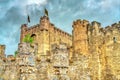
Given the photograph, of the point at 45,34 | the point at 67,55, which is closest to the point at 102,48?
the point at 67,55

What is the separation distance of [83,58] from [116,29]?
9.25 m

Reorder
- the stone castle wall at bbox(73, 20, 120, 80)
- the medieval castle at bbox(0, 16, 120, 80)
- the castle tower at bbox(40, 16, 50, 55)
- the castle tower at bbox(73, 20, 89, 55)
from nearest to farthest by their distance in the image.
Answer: the medieval castle at bbox(0, 16, 120, 80) → the stone castle wall at bbox(73, 20, 120, 80) → the castle tower at bbox(73, 20, 89, 55) → the castle tower at bbox(40, 16, 50, 55)

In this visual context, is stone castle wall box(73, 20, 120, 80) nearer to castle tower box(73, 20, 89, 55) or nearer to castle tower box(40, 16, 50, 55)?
castle tower box(73, 20, 89, 55)

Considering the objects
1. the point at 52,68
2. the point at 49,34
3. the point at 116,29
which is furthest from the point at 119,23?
the point at 49,34

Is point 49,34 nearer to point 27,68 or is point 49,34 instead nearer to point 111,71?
point 111,71

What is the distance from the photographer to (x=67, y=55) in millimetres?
18297

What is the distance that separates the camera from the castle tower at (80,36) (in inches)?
1146

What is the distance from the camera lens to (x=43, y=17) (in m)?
44.4

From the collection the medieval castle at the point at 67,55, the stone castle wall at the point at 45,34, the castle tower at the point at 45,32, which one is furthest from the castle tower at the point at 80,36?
the castle tower at the point at 45,32

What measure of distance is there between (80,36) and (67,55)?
37.8 feet

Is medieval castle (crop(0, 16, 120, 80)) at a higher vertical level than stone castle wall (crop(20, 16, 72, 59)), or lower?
lower

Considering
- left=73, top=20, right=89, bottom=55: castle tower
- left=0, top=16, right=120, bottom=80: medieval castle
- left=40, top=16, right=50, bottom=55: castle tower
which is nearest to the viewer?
left=0, top=16, right=120, bottom=80: medieval castle

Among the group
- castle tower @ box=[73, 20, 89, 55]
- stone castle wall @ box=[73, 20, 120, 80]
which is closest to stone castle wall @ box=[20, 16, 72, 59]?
castle tower @ box=[73, 20, 89, 55]

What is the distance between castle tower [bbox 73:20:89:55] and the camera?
29.1 metres
